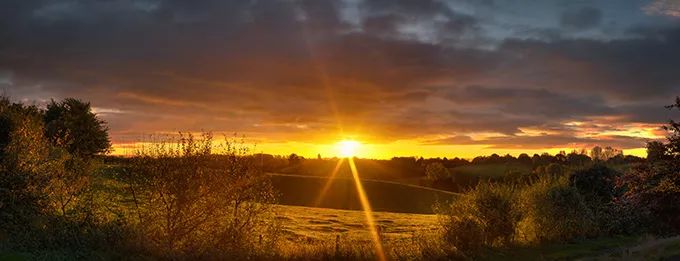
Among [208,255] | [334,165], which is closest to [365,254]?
[208,255]

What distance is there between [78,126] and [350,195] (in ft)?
223

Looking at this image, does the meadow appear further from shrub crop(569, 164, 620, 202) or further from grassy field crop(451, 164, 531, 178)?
grassy field crop(451, 164, 531, 178)

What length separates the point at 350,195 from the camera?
129 meters

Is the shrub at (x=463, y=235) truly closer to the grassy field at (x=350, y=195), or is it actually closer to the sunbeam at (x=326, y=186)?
the grassy field at (x=350, y=195)

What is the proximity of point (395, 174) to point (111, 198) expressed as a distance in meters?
145

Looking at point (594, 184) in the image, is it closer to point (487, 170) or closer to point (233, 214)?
point (233, 214)

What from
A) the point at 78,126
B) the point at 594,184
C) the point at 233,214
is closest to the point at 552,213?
the point at 594,184

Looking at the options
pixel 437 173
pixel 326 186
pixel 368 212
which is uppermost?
pixel 437 173

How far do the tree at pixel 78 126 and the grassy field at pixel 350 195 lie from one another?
153 feet

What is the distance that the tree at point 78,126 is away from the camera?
67000 millimetres

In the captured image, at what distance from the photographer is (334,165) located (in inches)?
7077

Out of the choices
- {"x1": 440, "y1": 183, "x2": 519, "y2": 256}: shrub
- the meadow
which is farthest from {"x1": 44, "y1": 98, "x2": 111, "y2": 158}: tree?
{"x1": 440, "y1": 183, "x2": 519, "y2": 256}: shrub

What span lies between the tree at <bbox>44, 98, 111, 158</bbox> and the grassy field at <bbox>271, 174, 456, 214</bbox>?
46.5 m

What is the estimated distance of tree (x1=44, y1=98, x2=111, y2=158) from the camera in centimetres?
6700
